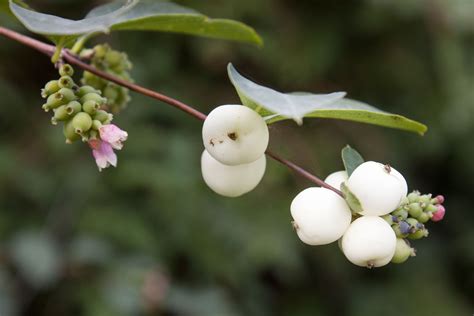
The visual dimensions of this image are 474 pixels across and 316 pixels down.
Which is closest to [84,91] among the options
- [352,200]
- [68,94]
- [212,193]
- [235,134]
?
[68,94]

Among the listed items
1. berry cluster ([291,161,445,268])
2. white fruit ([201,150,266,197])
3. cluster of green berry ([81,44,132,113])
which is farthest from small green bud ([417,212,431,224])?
cluster of green berry ([81,44,132,113])

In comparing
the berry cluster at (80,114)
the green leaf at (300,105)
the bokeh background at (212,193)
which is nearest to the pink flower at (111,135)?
the berry cluster at (80,114)

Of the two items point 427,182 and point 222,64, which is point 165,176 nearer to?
point 222,64

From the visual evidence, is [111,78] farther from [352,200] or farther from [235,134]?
[352,200]

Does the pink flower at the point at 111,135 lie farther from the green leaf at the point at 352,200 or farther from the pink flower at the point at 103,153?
the green leaf at the point at 352,200

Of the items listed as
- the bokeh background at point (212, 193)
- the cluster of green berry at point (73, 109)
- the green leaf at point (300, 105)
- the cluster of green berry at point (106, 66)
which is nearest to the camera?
the green leaf at point (300, 105)

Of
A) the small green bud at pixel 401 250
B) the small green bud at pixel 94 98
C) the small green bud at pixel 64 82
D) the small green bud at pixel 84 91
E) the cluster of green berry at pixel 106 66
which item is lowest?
the cluster of green berry at pixel 106 66

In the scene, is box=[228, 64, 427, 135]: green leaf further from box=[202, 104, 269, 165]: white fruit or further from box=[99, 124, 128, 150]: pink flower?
box=[99, 124, 128, 150]: pink flower
